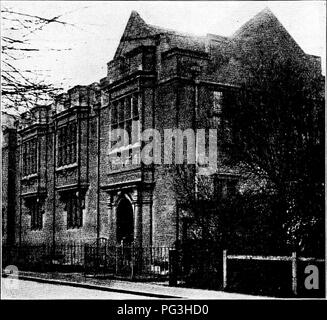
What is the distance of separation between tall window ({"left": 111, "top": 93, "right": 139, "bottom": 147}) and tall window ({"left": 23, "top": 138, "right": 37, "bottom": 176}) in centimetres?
381

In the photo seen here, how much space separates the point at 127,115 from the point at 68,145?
12.9 feet

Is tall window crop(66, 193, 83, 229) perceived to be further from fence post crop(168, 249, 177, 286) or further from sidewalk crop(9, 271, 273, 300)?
fence post crop(168, 249, 177, 286)

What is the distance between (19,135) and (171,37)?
24.9 feet

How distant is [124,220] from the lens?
21.5m

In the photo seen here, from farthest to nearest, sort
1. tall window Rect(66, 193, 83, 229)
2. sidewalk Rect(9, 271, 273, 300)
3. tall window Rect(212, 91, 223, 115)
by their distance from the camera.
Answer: tall window Rect(66, 193, 83, 229) → tall window Rect(212, 91, 223, 115) → sidewalk Rect(9, 271, 273, 300)

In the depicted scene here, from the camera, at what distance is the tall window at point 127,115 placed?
66.0 ft

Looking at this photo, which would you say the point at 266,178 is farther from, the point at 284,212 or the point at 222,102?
the point at 222,102

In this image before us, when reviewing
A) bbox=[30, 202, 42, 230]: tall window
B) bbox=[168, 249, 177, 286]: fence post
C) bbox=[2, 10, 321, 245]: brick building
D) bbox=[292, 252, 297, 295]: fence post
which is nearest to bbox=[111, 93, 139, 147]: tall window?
bbox=[2, 10, 321, 245]: brick building

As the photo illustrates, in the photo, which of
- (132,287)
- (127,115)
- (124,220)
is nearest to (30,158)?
(124,220)

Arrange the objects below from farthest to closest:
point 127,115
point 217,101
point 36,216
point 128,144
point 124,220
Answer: point 36,216
point 124,220
point 127,115
point 128,144
point 217,101

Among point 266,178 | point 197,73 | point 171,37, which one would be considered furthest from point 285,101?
point 171,37

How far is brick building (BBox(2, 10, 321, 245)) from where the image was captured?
18.3 metres

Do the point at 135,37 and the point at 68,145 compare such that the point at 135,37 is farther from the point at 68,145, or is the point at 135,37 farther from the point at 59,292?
the point at 59,292

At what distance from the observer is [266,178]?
588 inches
